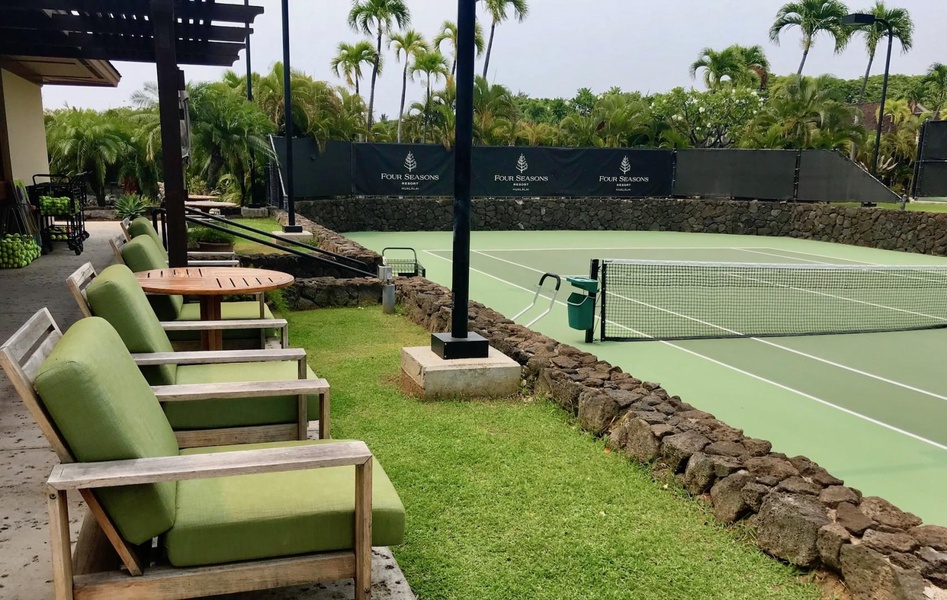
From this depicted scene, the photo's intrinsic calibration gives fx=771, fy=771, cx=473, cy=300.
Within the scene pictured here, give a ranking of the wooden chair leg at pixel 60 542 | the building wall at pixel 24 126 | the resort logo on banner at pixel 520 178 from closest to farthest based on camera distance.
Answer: the wooden chair leg at pixel 60 542 < the building wall at pixel 24 126 < the resort logo on banner at pixel 520 178

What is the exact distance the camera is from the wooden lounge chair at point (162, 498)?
85.6 inches

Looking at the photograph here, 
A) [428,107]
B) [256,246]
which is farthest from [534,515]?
[428,107]

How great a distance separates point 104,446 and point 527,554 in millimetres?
1798

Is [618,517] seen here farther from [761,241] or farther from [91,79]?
[761,241]

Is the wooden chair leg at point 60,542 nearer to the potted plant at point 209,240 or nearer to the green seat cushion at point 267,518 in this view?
the green seat cushion at point 267,518

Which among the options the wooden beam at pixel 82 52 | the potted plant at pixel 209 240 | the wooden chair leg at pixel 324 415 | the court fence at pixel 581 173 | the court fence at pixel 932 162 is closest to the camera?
the wooden chair leg at pixel 324 415

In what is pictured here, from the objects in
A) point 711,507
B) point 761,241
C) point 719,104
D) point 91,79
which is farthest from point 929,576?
point 719,104

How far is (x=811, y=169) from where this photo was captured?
22.7 metres

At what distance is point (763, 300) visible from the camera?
39.6 feet

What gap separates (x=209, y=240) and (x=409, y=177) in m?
12.6

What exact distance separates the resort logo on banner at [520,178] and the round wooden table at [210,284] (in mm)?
18756

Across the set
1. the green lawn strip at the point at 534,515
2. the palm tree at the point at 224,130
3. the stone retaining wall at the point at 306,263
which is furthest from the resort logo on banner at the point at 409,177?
the green lawn strip at the point at 534,515

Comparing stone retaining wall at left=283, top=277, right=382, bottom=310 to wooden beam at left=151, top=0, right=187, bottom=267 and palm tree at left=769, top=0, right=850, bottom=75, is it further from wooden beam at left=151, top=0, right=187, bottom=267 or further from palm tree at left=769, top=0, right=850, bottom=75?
palm tree at left=769, top=0, right=850, bottom=75

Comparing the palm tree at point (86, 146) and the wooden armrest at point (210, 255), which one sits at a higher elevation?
the palm tree at point (86, 146)
